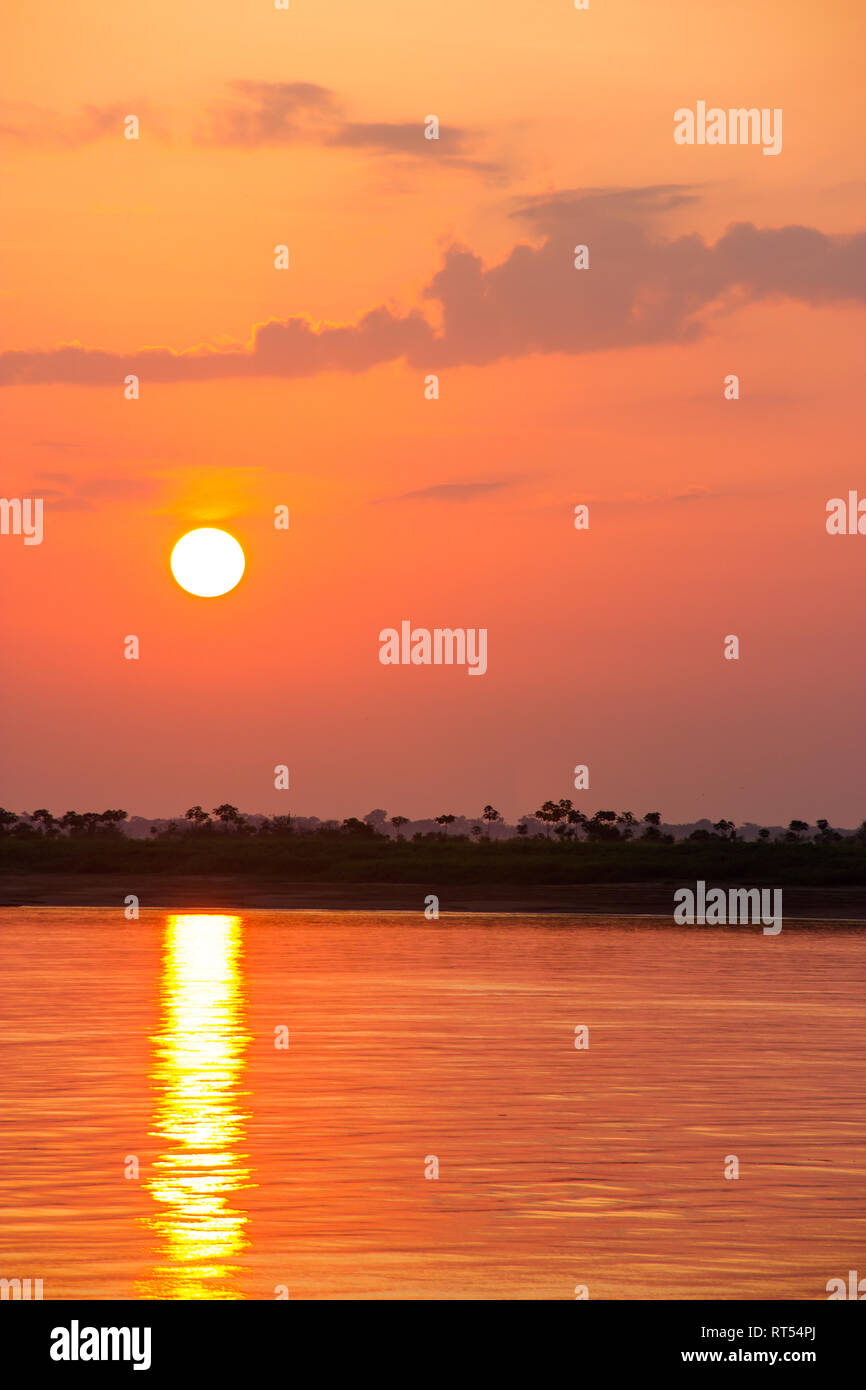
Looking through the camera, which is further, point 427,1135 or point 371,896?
point 371,896

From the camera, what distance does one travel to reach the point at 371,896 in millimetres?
103750

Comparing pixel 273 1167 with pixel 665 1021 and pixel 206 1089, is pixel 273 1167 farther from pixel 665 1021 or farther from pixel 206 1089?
pixel 665 1021

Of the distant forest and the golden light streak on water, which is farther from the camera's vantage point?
the distant forest

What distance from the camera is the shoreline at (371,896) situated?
9044cm

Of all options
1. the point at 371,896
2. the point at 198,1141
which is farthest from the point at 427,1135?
the point at 371,896

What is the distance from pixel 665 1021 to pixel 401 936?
29.8 metres

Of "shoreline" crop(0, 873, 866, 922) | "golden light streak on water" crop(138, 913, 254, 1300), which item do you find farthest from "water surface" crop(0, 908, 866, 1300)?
"shoreline" crop(0, 873, 866, 922)

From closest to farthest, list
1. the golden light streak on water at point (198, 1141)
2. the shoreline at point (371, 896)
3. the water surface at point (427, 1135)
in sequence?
the golden light streak on water at point (198, 1141) → the water surface at point (427, 1135) → the shoreline at point (371, 896)

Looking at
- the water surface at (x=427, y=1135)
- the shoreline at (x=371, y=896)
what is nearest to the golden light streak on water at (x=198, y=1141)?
the water surface at (x=427, y=1135)

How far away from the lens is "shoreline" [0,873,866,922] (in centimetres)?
9044

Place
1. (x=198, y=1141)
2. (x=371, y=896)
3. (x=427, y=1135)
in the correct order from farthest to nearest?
(x=371, y=896) < (x=427, y=1135) < (x=198, y=1141)

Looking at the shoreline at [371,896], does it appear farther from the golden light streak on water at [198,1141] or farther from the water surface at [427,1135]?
the golden light streak on water at [198,1141]

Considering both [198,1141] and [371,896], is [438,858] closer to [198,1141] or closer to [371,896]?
[371,896]

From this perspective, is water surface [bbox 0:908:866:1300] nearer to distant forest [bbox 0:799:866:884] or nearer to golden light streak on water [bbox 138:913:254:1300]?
golden light streak on water [bbox 138:913:254:1300]
